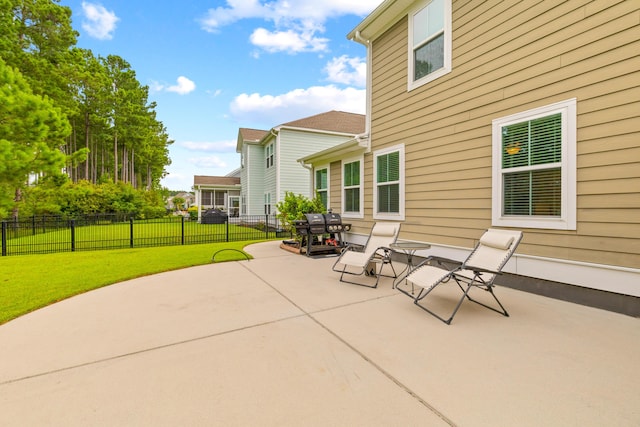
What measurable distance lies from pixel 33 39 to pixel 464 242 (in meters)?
25.7

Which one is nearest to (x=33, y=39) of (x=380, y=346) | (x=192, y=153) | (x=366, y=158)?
(x=366, y=158)

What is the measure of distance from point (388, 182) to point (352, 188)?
154 centimetres

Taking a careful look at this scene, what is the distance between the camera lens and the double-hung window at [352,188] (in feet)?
25.9

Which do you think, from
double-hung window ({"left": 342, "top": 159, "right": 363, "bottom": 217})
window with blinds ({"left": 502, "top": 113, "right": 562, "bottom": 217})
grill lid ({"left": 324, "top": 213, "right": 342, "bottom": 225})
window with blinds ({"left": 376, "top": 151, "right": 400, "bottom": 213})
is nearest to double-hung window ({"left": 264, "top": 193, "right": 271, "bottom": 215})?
double-hung window ({"left": 342, "top": 159, "right": 363, "bottom": 217})

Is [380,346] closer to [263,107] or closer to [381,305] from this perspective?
[381,305]

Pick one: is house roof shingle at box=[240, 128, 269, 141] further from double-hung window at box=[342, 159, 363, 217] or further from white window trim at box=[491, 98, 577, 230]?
white window trim at box=[491, 98, 577, 230]

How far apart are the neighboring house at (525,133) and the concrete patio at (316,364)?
77 centimetres

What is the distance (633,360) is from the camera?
2.32 metres

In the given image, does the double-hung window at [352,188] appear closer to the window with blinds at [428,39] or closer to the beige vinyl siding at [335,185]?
the beige vinyl siding at [335,185]

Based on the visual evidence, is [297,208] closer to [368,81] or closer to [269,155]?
[368,81]

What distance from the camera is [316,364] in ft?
7.52

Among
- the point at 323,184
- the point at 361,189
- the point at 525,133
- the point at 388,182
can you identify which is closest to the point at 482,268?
the point at 525,133

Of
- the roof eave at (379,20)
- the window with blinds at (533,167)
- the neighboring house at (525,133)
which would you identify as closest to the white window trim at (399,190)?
the neighboring house at (525,133)

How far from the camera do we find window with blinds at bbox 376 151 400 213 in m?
6.61
